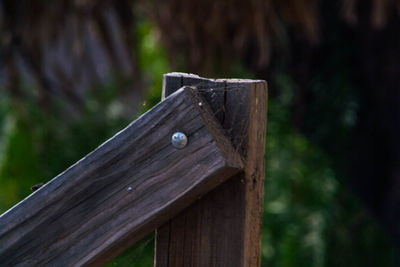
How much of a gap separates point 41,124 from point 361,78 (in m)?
1.74

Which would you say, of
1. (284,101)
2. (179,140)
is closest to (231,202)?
(179,140)

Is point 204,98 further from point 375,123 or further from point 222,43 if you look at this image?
point 375,123

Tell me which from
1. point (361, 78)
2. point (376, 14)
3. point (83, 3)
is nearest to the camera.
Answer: point (376, 14)

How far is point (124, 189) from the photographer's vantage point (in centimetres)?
85

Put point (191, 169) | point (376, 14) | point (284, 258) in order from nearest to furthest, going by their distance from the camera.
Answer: point (191, 169)
point (376, 14)
point (284, 258)

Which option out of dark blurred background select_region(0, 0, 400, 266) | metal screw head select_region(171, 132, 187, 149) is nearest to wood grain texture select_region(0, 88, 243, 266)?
metal screw head select_region(171, 132, 187, 149)

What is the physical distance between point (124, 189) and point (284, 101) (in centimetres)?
252

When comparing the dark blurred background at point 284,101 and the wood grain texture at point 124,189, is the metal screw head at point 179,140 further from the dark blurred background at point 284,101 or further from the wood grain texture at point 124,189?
the dark blurred background at point 284,101

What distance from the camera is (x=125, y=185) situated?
85 centimetres

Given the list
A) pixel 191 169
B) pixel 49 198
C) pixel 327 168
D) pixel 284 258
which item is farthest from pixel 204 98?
pixel 327 168

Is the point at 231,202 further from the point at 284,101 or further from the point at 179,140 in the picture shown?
the point at 284,101

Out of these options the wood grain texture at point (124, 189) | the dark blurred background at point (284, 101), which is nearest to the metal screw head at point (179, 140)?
the wood grain texture at point (124, 189)

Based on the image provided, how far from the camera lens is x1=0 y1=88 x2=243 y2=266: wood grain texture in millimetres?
830

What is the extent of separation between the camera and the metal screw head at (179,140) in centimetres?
83
